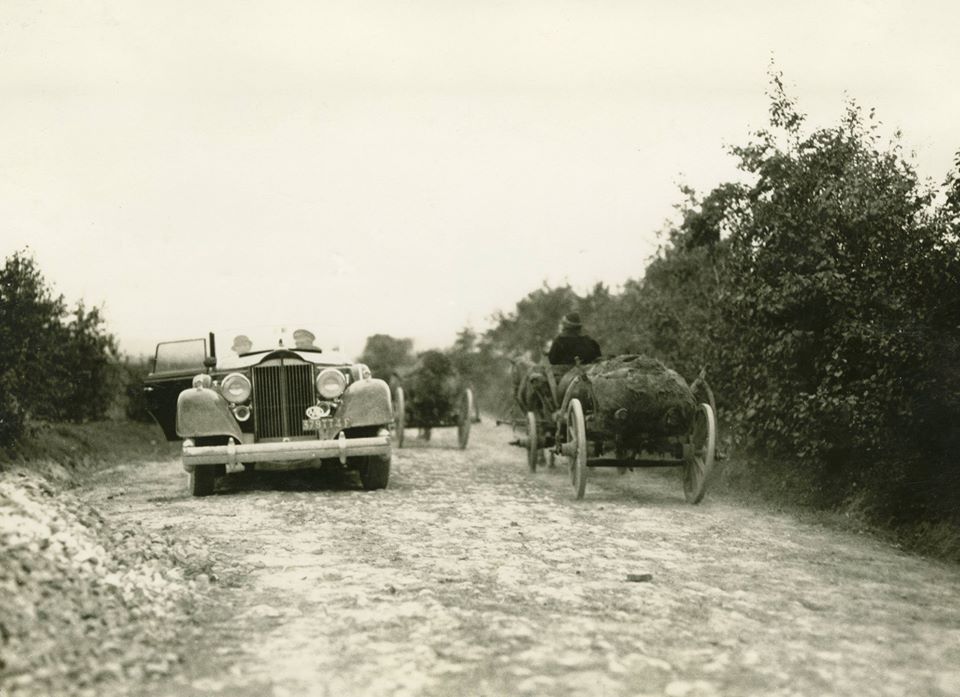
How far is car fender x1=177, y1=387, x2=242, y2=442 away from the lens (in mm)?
10867

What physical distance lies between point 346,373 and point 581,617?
7207mm

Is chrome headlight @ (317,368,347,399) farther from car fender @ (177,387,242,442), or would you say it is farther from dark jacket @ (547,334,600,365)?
dark jacket @ (547,334,600,365)

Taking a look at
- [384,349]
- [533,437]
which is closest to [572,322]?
[533,437]

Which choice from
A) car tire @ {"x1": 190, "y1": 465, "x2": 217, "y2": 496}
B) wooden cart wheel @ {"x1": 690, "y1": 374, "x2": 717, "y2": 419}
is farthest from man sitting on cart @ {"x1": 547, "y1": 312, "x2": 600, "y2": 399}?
car tire @ {"x1": 190, "y1": 465, "x2": 217, "y2": 496}

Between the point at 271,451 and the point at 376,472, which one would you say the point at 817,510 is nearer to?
the point at 376,472

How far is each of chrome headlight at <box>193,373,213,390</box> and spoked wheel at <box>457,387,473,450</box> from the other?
7612mm

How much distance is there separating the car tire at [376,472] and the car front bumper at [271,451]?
47cm

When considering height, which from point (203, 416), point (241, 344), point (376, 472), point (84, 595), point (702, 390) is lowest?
point (84, 595)

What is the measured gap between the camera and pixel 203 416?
10938 millimetres

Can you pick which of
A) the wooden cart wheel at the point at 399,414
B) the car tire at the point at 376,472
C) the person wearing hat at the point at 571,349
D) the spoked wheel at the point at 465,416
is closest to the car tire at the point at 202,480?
the car tire at the point at 376,472

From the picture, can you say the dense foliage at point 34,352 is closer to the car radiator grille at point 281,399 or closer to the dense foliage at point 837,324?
the car radiator grille at point 281,399

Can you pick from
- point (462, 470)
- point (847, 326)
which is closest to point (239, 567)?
point (847, 326)

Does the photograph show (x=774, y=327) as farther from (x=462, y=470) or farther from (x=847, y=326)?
(x=462, y=470)

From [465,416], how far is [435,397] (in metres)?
0.73
